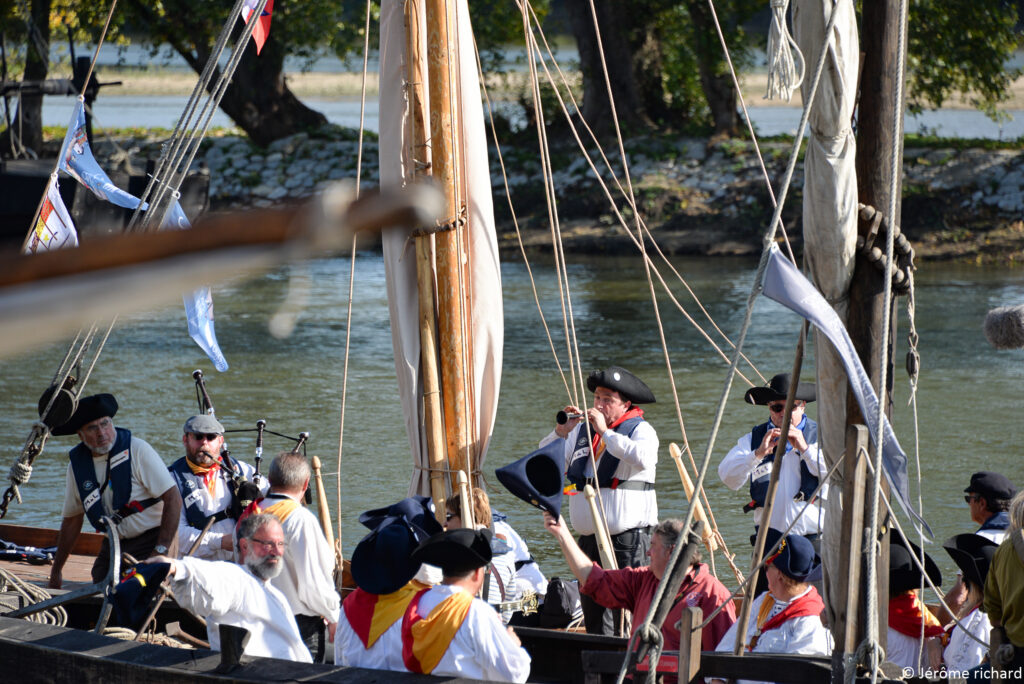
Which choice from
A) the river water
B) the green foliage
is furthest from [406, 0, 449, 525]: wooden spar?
the green foliage

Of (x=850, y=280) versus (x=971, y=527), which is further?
(x=971, y=527)

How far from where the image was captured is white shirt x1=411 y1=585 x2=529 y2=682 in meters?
4.22

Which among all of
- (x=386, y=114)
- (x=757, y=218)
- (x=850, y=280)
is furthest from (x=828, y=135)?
(x=757, y=218)

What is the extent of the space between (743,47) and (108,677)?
24.6m

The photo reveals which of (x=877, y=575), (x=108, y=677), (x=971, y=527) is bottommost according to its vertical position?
(x=971, y=527)

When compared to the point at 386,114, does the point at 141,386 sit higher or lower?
lower

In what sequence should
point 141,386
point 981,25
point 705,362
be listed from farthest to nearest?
1. point 981,25
2. point 705,362
3. point 141,386

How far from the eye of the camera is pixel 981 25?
77.5ft

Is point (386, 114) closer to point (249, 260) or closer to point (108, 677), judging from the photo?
point (108, 677)

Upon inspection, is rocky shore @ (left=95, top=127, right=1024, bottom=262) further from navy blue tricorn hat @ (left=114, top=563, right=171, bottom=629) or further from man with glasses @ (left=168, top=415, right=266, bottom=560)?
navy blue tricorn hat @ (left=114, top=563, right=171, bottom=629)

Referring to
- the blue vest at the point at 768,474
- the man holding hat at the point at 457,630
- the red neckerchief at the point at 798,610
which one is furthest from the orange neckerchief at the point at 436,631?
the blue vest at the point at 768,474

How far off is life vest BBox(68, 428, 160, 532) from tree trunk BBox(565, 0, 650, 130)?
70.5 ft

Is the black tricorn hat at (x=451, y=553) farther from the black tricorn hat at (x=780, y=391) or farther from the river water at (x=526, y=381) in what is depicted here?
the river water at (x=526, y=381)

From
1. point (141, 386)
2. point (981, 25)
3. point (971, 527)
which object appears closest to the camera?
point (971, 527)
